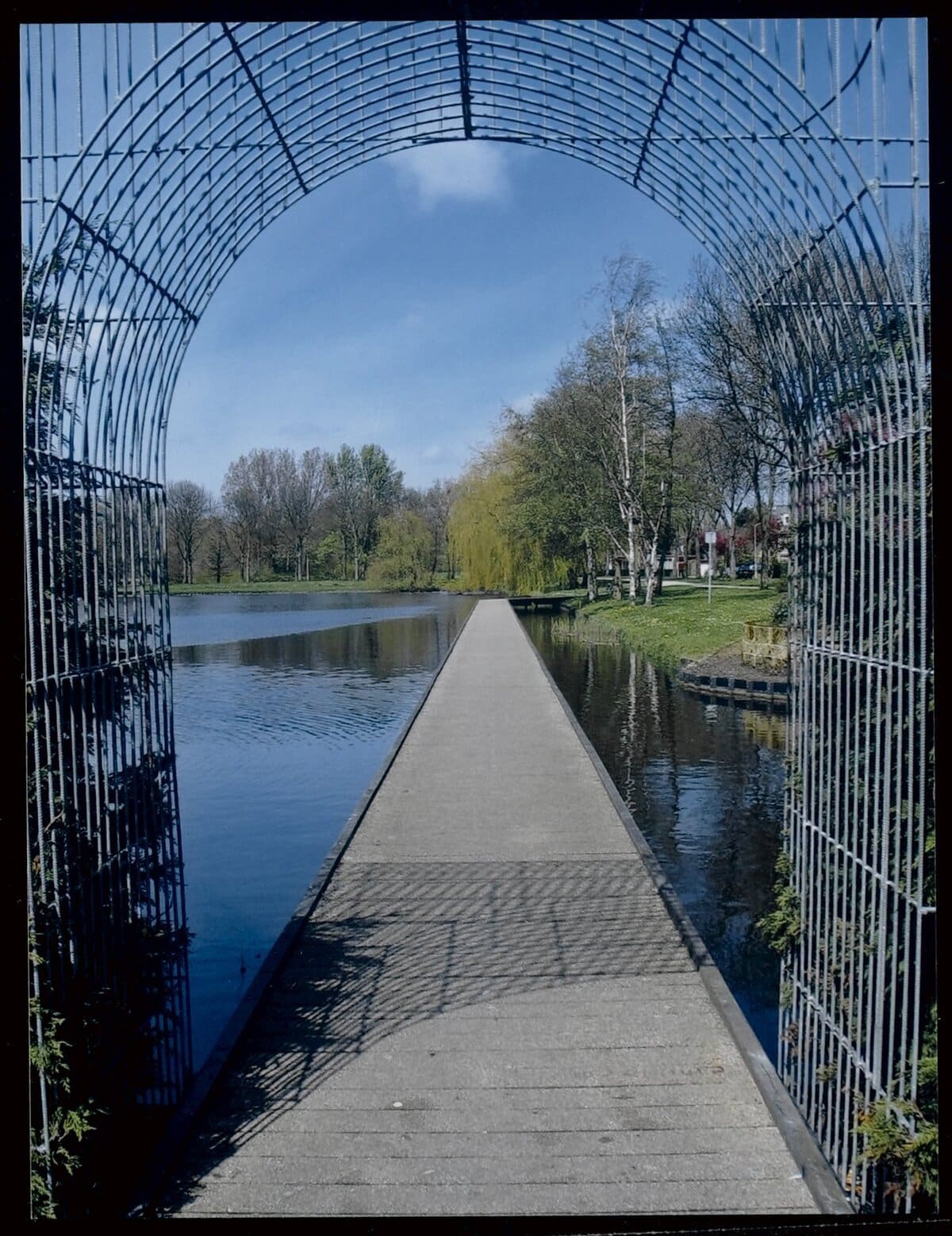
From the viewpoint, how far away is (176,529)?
6731 centimetres

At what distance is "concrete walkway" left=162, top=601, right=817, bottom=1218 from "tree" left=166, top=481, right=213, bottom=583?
61.9 m

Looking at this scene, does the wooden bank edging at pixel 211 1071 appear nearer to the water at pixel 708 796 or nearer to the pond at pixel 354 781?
the pond at pixel 354 781

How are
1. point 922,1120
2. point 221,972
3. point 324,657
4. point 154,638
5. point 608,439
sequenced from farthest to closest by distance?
point 608,439, point 324,657, point 221,972, point 154,638, point 922,1120

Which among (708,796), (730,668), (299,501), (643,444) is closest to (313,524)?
(299,501)

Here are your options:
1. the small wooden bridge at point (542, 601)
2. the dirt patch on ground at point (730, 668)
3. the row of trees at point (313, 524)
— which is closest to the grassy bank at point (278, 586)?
the row of trees at point (313, 524)

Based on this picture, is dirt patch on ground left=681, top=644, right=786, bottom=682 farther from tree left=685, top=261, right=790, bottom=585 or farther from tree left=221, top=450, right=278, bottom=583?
tree left=221, top=450, right=278, bottom=583

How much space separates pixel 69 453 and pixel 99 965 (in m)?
1.91

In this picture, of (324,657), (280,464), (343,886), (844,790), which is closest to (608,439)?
(324,657)

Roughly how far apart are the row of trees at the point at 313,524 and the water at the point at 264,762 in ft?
122

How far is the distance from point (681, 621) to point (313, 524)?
56.3m

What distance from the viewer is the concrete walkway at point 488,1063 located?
12.2 ft

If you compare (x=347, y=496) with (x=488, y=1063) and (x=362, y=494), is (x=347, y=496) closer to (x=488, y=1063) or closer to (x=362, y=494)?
(x=362, y=494)

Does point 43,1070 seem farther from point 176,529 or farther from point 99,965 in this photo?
point 176,529

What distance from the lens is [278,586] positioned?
74500mm
